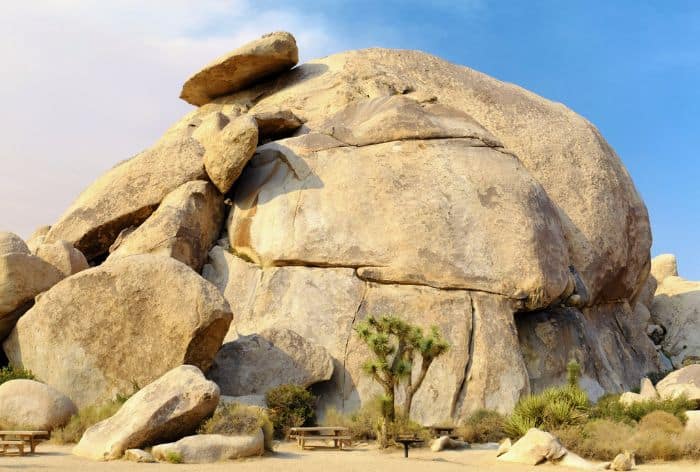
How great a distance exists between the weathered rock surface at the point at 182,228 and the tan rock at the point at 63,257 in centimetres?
138

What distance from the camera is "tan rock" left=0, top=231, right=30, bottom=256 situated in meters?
22.6

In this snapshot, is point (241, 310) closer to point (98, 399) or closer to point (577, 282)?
point (98, 399)

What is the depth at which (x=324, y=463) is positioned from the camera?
49.7ft

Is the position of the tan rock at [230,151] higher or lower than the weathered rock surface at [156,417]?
higher

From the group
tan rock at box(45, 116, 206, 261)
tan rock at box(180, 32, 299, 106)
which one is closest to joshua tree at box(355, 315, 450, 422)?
tan rock at box(45, 116, 206, 261)

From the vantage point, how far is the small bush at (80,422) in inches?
704

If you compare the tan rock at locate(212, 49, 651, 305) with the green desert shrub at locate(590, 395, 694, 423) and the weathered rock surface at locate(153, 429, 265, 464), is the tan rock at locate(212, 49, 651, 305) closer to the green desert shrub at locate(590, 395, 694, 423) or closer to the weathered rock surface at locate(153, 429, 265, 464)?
the green desert shrub at locate(590, 395, 694, 423)

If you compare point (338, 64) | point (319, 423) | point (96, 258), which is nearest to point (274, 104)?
point (338, 64)

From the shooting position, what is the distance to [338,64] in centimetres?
3384

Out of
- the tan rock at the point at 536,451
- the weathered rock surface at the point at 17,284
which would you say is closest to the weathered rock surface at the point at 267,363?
the weathered rock surface at the point at 17,284

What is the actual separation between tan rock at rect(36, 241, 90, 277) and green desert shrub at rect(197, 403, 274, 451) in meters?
8.23

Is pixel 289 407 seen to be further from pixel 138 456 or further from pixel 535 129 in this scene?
pixel 535 129

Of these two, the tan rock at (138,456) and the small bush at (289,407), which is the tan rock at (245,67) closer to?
the small bush at (289,407)

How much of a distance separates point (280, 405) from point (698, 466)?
9063 millimetres
